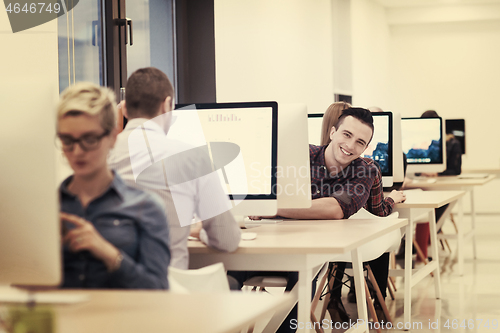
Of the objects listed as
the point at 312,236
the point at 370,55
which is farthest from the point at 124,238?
the point at 370,55

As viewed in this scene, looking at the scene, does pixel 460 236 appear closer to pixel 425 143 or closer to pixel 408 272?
pixel 425 143

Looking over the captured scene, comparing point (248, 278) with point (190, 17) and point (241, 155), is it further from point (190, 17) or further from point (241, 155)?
point (190, 17)

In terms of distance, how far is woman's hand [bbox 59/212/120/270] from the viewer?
83cm

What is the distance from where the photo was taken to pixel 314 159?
102 inches

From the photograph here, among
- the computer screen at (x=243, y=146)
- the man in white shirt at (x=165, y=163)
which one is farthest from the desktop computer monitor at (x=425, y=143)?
the man in white shirt at (x=165, y=163)

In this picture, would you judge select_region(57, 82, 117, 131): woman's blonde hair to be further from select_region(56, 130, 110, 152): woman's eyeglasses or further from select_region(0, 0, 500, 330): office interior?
select_region(0, 0, 500, 330): office interior

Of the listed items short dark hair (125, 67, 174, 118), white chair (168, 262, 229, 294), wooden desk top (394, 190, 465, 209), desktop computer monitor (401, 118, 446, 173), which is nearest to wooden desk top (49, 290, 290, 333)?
white chair (168, 262, 229, 294)

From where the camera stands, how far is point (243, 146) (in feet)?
6.79

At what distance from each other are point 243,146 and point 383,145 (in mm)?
1619

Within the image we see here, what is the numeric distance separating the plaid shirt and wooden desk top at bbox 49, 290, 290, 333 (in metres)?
1.55

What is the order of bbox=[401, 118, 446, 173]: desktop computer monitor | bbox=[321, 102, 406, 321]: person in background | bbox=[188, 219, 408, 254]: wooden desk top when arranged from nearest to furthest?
1. bbox=[188, 219, 408, 254]: wooden desk top
2. bbox=[321, 102, 406, 321]: person in background
3. bbox=[401, 118, 446, 173]: desktop computer monitor

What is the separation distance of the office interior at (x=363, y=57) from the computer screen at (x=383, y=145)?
1.04 metres

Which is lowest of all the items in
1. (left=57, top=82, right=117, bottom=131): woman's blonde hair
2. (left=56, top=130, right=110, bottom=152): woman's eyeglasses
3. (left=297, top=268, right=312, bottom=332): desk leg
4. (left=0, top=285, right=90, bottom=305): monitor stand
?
(left=297, top=268, right=312, bottom=332): desk leg

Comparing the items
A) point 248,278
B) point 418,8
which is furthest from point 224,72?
point 418,8
